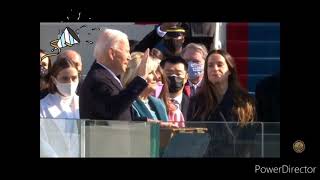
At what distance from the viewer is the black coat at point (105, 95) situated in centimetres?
995

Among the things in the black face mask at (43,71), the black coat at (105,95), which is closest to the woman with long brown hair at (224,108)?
the black coat at (105,95)

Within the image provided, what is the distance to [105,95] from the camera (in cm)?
998

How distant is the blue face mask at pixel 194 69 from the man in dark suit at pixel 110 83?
542 mm

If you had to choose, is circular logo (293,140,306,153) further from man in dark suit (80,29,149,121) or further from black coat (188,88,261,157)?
man in dark suit (80,29,149,121)

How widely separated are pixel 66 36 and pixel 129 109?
1171 millimetres

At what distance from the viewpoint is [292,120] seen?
32.7 ft

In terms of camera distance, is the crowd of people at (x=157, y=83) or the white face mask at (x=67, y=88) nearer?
the crowd of people at (x=157, y=83)

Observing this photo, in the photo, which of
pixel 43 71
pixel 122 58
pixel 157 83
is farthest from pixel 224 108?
pixel 43 71

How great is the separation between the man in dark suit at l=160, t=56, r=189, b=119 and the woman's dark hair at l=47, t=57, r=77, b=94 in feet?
3.72

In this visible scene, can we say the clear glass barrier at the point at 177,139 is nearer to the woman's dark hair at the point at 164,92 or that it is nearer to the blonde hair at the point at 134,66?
the woman's dark hair at the point at 164,92

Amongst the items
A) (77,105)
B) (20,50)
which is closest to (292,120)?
(77,105)

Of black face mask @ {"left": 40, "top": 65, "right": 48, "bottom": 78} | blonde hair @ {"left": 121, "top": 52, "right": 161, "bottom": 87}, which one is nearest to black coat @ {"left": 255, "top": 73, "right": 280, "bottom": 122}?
blonde hair @ {"left": 121, "top": 52, "right": 161, "bottom": 87}

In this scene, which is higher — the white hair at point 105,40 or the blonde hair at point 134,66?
the white hair at point 105,40

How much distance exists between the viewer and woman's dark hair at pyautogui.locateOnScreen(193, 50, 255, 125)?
9906 millimetres
